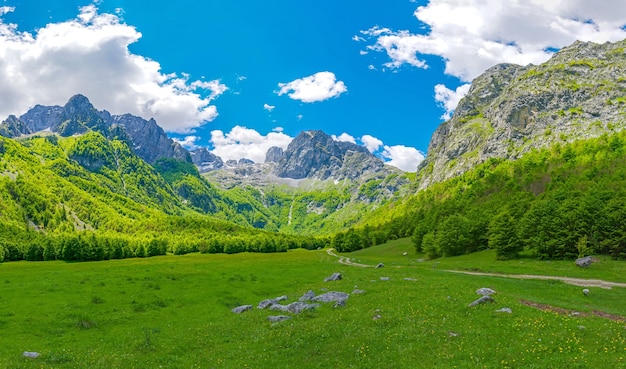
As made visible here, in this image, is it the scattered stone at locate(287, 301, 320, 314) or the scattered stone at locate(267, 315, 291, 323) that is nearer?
the scattered stone at locate(267, 315, 291, 323)

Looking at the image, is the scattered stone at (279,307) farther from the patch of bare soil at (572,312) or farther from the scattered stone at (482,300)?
the patch of bare soil at (572,312)

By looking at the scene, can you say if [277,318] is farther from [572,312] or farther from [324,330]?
[572,312]

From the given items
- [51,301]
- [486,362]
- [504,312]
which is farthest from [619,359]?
[51,301]

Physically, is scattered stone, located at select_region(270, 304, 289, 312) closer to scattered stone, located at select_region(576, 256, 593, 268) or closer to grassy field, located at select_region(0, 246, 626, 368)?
grassy field, located at select_region(0, 246, 626, 368)

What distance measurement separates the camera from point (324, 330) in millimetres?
31547

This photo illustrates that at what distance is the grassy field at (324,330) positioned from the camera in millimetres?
23047

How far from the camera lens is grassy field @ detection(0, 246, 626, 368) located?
907 inches

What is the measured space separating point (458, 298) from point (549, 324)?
10.8m

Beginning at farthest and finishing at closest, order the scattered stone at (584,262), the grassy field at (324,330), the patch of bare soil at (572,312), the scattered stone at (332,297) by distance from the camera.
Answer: the scattered stone at (584,262) < the scattered stone at (332,297) < the patch of bare soil at (572,312) < the grassy field at (324,330)

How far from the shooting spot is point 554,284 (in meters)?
49.8

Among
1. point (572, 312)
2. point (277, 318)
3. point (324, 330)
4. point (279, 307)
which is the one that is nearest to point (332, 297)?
point (279, 307)

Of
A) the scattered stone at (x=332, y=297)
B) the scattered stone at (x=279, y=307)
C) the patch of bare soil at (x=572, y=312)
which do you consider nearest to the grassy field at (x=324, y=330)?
the patch of bare soil at (x=572, y=312)

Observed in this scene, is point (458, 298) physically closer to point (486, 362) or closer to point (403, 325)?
point (403, 325)

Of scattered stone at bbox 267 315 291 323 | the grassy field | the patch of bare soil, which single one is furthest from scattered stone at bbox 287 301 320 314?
the patch of bare soil
